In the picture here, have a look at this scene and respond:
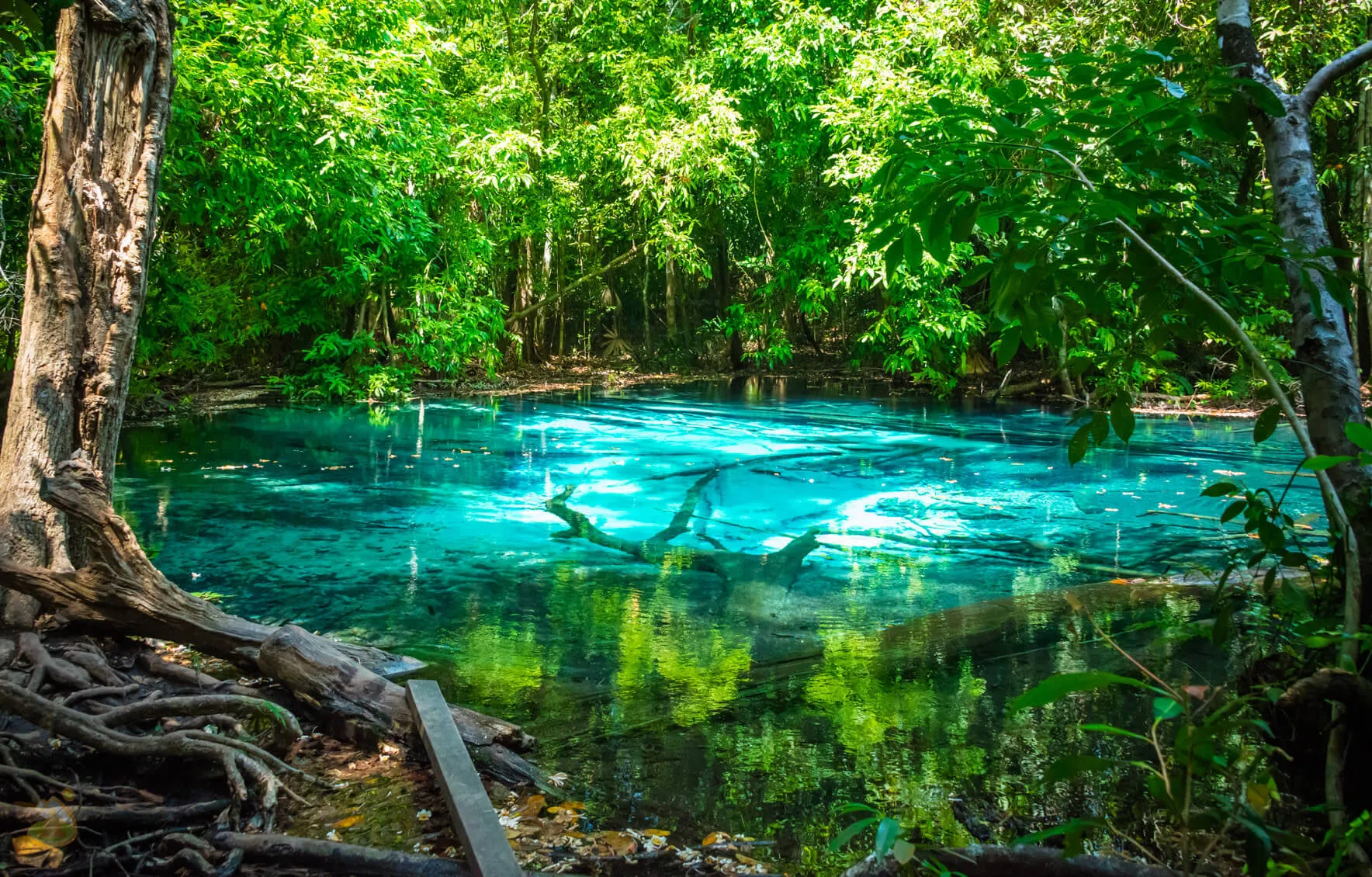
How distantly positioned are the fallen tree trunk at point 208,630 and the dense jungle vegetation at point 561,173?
567 centimetres

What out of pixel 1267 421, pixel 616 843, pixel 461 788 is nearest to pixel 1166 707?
pixel 1267 421

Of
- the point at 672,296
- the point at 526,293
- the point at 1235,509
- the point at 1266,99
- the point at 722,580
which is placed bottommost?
the point at 722,580

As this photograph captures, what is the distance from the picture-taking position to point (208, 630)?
13.3ft

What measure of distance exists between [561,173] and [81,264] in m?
16.4

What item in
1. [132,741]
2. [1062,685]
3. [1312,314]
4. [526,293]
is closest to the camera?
[1062,685]

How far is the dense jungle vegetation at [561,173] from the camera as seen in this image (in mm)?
11633

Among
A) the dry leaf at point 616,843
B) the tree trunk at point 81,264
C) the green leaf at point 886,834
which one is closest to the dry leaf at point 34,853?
the dry leaf at point 616,843

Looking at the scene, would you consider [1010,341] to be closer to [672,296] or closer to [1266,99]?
[1266,99]

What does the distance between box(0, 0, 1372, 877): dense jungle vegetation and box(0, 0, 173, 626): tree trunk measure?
0.02 metres

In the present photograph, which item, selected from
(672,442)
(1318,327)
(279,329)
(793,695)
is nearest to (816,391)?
(672,442)

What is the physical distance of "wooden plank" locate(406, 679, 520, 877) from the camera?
252 cm

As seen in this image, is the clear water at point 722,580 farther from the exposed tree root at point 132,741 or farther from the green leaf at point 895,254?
the green leaf at point 895,254

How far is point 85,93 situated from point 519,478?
6.20 m

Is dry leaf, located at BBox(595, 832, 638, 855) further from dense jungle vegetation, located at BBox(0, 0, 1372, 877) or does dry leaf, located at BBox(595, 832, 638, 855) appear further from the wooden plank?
dense jungle vegetation, located at BBox(0, 0, 1372, 877)
